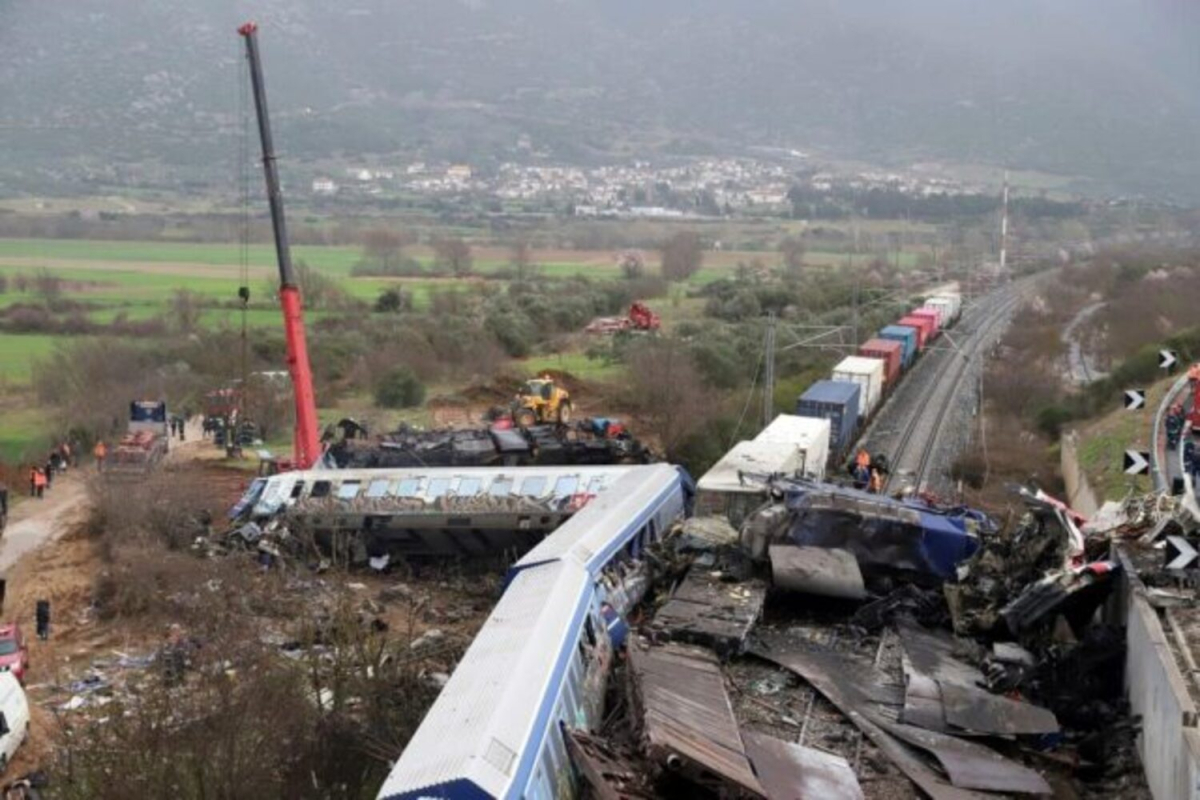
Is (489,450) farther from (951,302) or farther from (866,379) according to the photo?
(951,302)

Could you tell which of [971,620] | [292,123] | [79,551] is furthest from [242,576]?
[292,123]

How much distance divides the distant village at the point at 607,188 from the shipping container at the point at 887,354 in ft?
346

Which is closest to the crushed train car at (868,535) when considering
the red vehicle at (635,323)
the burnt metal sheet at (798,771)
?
the burnt metal sheet at (798,771)

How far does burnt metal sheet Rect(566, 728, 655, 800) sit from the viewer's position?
925cm

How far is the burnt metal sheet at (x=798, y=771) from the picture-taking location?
993 cm

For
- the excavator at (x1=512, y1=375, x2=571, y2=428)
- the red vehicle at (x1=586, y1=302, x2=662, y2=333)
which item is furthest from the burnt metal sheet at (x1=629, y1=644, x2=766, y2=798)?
the red vehicle at (x1=586, y1=302, x2=662, y2=333)

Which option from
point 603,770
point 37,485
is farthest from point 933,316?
point 603,770

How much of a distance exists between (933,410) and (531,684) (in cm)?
3509

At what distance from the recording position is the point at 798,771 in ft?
34.1

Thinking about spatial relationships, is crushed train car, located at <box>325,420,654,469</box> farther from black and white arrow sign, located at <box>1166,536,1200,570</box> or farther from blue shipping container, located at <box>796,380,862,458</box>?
black and white arrow sign, located at <box>1166,536,1200,570</box>

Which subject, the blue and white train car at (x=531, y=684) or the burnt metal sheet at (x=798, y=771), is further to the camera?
the burnt metal sheet at (x=798, y=771)

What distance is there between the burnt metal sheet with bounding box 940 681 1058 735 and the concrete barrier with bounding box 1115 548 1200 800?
2.96ft

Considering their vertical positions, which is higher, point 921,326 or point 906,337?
point 906,337

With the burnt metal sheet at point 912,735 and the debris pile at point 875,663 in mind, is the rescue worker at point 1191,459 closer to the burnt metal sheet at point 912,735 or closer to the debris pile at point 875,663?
the debris pile at point 875,663
